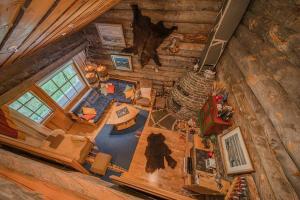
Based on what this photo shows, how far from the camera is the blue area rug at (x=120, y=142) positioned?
4059 mm

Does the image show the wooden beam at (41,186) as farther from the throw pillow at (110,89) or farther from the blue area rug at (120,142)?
the throw pillow at (110,89)

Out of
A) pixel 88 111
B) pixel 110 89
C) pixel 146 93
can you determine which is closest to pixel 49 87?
pixel 88 111

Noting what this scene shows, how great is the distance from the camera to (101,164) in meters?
3.66

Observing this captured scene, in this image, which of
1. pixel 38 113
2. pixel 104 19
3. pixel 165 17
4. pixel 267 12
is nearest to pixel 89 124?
pixel 38 113

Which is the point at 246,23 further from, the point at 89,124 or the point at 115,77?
the point at 89,124

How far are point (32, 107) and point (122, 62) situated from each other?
2976 millimetres

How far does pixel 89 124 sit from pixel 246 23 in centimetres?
510

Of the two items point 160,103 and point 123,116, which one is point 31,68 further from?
point 160,103

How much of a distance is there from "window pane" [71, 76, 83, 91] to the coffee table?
1.75m

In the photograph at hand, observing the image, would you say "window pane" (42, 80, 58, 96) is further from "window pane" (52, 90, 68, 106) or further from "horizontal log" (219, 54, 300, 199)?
"horizontal log" (219, 54, 300, 199)

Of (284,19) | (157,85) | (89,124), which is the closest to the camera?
(284,19)

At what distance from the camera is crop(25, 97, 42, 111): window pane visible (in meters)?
3.79

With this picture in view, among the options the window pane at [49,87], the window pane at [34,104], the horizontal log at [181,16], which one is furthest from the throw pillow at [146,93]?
the window pane at [34,104]

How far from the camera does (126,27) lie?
12.9ft
